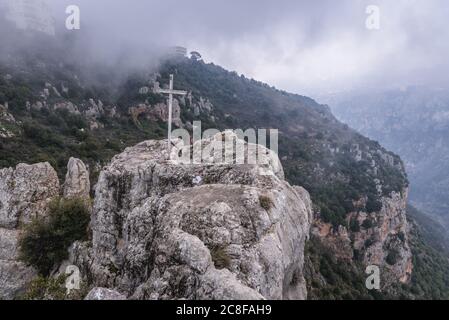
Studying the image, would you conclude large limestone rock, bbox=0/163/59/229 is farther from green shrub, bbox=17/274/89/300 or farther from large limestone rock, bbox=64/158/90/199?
green shrub, bbox=17/274/89/300

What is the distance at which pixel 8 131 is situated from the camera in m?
52.6

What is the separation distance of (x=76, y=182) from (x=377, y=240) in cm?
7327

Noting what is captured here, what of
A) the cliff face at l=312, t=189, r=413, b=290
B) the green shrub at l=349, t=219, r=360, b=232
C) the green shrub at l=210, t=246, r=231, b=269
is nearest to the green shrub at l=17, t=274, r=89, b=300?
the green shrub at l=210, t=246, r=231, b=269

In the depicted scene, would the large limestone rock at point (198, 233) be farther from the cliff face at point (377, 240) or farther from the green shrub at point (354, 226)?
the green shrub at point (354, 226)

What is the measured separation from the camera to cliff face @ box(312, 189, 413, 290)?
254 ft

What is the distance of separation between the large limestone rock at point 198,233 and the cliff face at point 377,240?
63.2 meters

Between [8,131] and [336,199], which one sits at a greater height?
[8,131]

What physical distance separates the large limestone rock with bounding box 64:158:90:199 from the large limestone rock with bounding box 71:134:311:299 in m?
8.29

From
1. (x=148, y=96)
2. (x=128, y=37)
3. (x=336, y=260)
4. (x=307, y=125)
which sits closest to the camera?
(x=336, y=260)

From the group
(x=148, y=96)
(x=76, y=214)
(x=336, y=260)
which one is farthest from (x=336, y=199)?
Result: (x=76, y=214)

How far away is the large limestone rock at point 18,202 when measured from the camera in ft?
65.2

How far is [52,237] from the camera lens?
62.4ft
